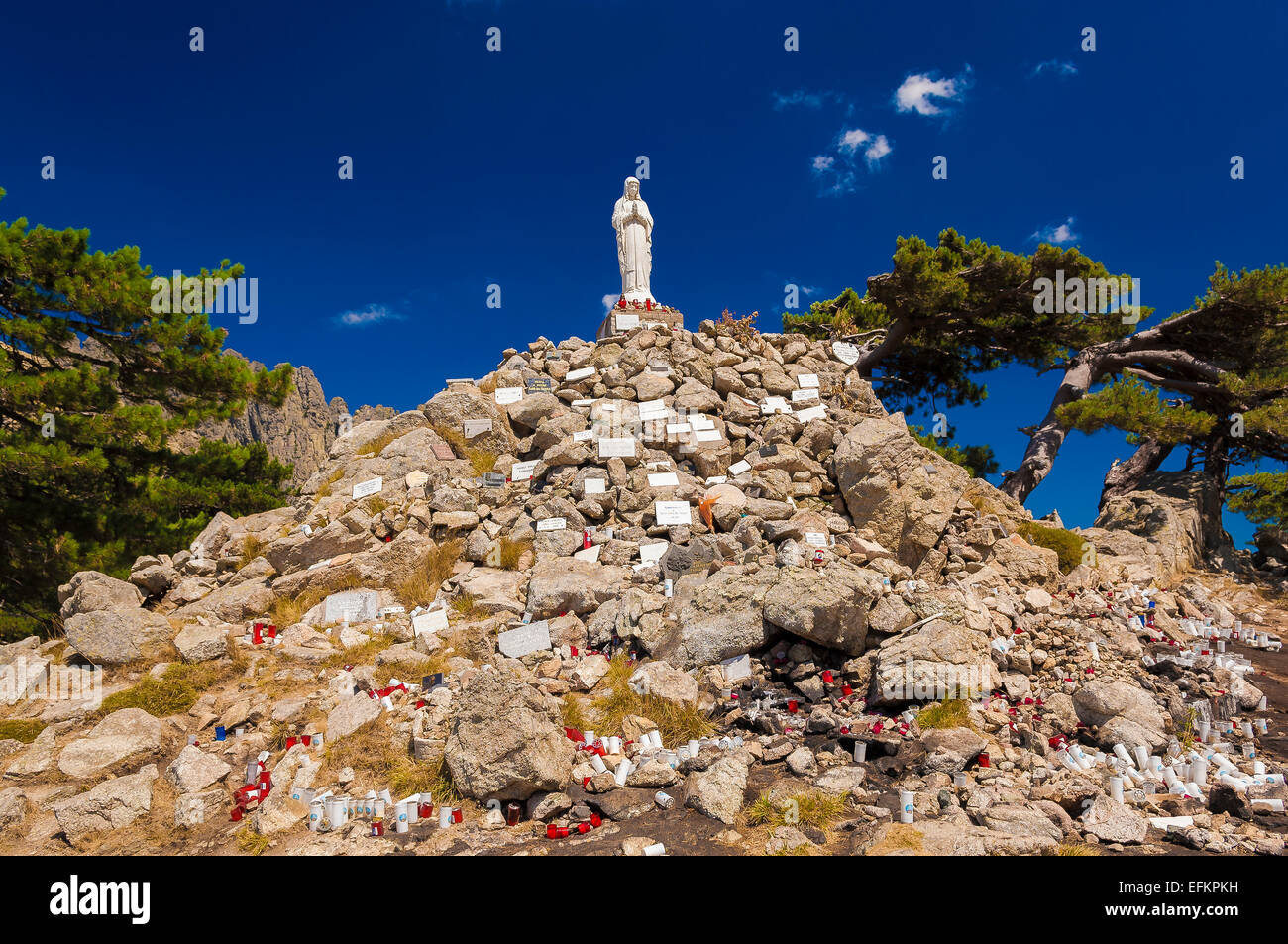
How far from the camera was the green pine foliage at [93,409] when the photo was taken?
11.2 metres

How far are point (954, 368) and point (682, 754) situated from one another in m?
21.3

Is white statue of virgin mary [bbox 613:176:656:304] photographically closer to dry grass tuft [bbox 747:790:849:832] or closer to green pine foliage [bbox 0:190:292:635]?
green pine foliage [bbox 0:190:292:635]

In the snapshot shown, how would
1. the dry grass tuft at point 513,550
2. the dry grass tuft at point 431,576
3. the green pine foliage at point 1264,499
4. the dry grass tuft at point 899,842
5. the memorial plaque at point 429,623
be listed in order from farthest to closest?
the green pine foliage at point 1264,499, the dry grass tuft at point 513,550, the dry grass tuft at point 431,576, the memorial plaque at point 429,623, the dry grass tuft at point 899,842

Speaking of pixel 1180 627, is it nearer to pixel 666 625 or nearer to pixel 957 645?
pixel 957 645

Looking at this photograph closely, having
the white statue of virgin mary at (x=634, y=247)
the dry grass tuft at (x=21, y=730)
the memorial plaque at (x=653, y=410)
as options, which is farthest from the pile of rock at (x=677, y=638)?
the white statue of virgin mary at (x=634, y=247)

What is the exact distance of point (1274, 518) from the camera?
49.2 ft

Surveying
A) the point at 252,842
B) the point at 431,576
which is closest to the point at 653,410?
the point at 431,576

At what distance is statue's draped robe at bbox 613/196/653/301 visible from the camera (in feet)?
55.3

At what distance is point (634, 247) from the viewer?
1691 centimetres

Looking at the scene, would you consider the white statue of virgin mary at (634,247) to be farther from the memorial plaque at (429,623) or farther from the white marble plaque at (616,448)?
the memorial plaque at (429,623)

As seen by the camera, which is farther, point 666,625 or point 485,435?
point 485,435

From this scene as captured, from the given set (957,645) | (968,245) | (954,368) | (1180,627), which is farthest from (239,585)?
(954,368)

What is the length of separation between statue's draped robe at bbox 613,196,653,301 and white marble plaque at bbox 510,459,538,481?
6.70m

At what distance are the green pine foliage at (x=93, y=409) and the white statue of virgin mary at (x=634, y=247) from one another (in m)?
8.16
